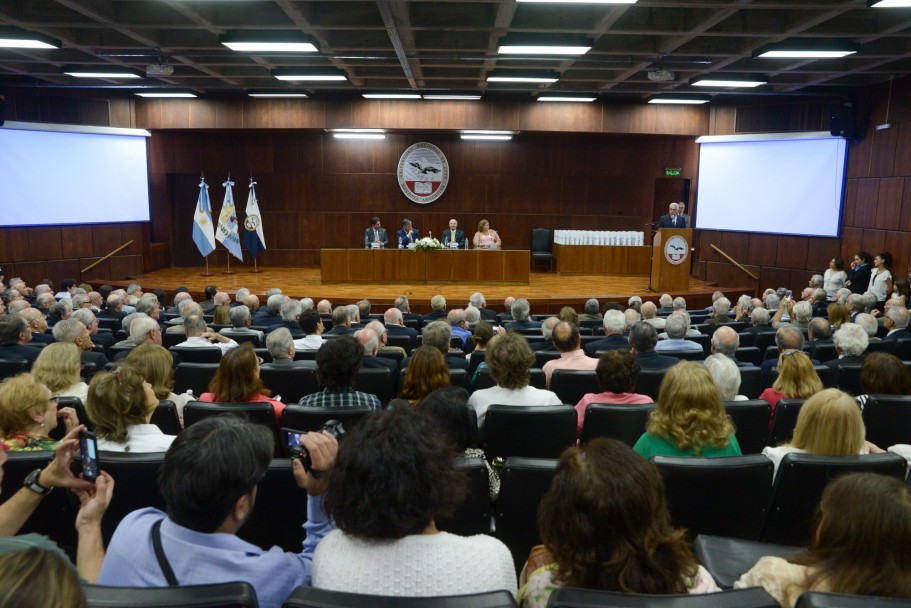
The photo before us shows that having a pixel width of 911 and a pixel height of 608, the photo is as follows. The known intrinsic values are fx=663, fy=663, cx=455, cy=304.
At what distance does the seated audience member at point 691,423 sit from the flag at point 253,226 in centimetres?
1155

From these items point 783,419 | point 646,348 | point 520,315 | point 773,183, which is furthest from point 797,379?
point 773,183

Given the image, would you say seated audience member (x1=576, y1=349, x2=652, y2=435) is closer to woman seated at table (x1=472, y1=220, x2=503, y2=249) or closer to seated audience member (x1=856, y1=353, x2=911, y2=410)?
seated audience member (x1=856, y1=353, x2=911, y2=410)

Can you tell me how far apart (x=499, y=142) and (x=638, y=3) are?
7690 mm

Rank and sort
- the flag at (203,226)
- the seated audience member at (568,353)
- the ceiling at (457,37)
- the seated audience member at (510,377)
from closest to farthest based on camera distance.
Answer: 1. the seated audience member at (510,377)
2. the seated audience member at (568,353)
3. the ceiling at (457,37)
4. the flag at (203,226)

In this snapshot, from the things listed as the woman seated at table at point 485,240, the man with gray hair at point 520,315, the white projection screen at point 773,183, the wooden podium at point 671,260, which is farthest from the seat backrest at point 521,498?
the white projection screen at point 773,183

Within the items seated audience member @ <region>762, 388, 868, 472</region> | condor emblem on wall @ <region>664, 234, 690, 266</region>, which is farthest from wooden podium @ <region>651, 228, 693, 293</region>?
seated audience member @ <region>762, 388, 868, 472</region>

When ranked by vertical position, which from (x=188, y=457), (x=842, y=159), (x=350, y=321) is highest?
(x=842, y=159)

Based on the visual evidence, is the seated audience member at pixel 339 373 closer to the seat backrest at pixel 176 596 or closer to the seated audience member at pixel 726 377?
the seated audience member at pixel 726 377

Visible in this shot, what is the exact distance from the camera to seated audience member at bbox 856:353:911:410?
3.66m

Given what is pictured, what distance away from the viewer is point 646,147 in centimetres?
1427

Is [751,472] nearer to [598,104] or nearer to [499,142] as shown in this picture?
[598,104]

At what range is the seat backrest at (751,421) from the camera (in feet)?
11.3

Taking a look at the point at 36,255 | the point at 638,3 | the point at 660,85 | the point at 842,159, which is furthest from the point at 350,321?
the point at 842,159

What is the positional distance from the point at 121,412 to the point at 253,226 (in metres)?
11.0
